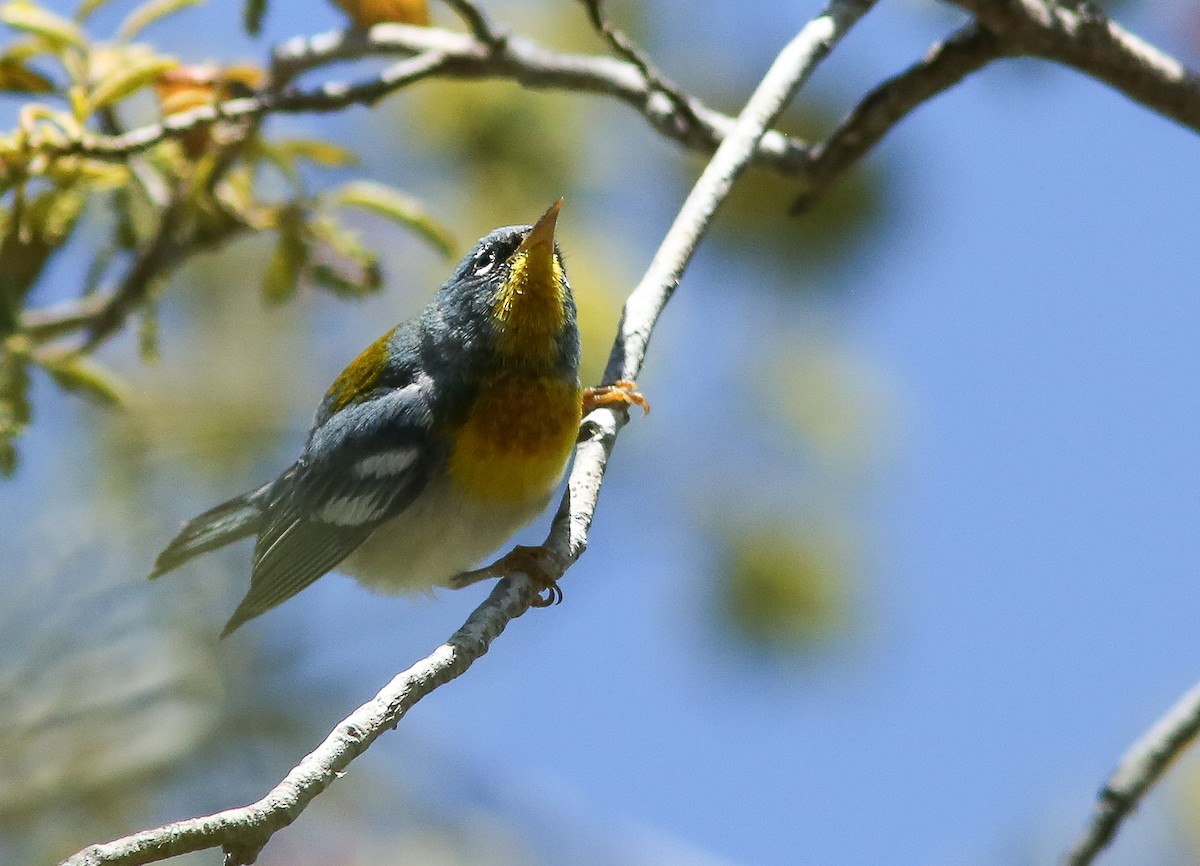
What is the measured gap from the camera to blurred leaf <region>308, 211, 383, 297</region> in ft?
8.67

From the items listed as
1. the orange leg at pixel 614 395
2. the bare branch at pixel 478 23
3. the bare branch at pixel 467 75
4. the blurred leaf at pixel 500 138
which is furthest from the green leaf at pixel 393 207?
the blurred leaf at pixel 500 138

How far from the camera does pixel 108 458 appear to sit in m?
3.39

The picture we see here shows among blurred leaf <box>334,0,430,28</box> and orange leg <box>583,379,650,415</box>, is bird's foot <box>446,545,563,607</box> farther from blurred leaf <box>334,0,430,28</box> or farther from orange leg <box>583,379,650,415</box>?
blurred leaf <box>334,0,430,28</box>

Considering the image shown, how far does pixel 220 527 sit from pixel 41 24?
45.9 inches

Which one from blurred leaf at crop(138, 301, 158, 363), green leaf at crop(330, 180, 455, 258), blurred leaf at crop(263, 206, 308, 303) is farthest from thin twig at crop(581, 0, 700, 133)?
blurred leaf at crop(138, 301, 158, 363)

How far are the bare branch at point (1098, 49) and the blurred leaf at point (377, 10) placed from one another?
114 centimetres

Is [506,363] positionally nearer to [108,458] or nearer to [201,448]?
[201,448]

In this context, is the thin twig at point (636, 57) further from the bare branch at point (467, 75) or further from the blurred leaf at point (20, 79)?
the blurred leaf at point (20, 79)

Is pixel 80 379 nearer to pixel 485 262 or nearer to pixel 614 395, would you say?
pixel 485 262

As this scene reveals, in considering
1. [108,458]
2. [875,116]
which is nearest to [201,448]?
[108,458]

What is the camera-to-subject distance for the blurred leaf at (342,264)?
2.64 metres

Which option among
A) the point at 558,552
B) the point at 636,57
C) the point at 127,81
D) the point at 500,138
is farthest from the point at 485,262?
the point at 500,138

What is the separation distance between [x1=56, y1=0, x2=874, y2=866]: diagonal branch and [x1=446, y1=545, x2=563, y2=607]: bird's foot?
4 centimetres

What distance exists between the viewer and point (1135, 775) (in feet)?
6.75
